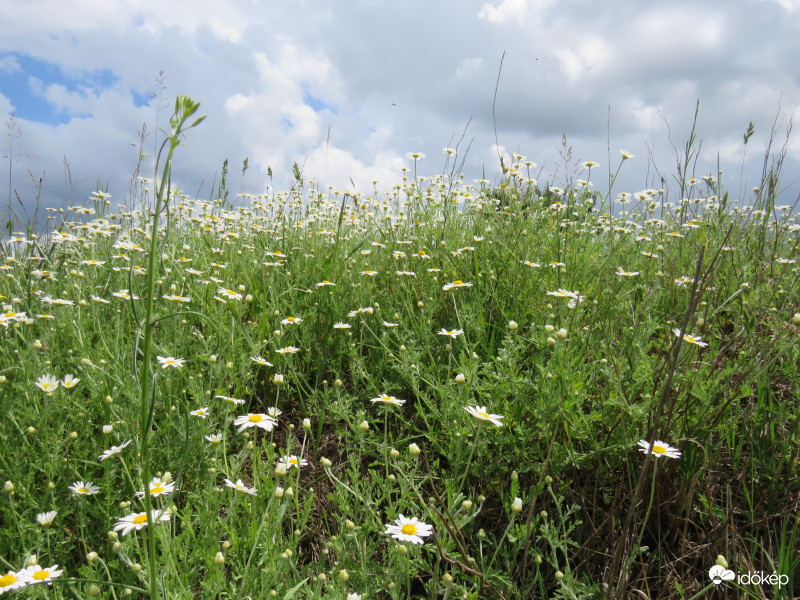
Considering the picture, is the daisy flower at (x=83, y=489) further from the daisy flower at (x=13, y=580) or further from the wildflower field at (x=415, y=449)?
the daisy flower at (x=13, y=580)

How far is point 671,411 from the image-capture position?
1.72 m

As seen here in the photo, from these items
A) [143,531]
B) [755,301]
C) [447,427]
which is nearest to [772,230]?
[755,301]

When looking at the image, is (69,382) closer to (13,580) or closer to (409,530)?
(13,580)

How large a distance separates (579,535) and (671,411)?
0.53 m

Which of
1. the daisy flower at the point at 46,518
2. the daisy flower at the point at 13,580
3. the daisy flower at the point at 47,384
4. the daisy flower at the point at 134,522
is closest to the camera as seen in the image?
the daisy flower at the point at 13,580

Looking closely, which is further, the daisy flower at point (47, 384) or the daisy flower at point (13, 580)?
the daisy flower at point (47, 384)

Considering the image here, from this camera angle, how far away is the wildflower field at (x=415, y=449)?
4.85 ft

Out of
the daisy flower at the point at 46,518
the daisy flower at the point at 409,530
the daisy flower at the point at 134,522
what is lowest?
the daisy flower at the point at 46,518

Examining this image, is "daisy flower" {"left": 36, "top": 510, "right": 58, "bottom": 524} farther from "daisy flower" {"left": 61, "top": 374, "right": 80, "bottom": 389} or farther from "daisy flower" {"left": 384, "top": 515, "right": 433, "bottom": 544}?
"daisy flower" {"left": 384, "top": 515, "right": 433, "bottom": 544}

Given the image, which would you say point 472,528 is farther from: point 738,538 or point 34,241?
point 34,241

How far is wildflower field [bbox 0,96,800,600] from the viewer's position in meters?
1.48

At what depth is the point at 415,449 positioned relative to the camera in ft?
4.73

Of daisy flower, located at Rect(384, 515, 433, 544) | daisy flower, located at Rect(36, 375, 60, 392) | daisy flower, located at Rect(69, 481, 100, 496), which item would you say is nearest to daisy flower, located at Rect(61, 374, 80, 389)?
daisy flower, located at Rect(36, 375, 60, 392)

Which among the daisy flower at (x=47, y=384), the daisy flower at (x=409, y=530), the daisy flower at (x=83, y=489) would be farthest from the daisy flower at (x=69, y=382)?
the daisy flower at (x=409, y=530)
